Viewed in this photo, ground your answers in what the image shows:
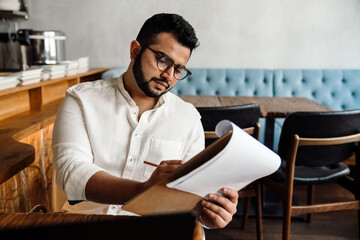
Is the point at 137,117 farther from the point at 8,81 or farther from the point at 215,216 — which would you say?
the point at 8,81

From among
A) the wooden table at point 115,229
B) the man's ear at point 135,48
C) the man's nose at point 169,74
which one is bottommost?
the wooden table at point 115,229

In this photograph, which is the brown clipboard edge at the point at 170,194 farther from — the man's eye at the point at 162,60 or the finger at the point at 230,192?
the man's eye at the point at 162,60

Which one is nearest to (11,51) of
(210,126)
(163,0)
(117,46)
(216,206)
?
(117,46)

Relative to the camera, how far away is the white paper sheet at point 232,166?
54 cm

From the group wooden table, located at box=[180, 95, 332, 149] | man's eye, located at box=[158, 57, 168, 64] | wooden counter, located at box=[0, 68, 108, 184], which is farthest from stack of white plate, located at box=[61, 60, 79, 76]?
man's eye, located at box=[158, 57, 168, 64]

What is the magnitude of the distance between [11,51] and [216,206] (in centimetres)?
313

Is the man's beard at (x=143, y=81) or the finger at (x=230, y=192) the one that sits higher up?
the man's beard at (x=143, y=81)

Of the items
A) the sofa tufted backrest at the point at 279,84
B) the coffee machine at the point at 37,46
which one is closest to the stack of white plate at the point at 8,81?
the coffee machine at the point at 37,46

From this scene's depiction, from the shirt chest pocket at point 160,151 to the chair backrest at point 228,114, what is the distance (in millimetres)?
542

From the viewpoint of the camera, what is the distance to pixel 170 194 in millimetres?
601

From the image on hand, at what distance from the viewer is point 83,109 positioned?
1.03 meters

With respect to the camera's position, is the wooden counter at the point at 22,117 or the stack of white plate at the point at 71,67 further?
the stack of white plate at the point at 71,67

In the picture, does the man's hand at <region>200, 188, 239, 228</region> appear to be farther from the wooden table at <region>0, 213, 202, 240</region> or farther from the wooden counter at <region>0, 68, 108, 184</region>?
the wooden counter at <region>0, 68, 108, 184</region>

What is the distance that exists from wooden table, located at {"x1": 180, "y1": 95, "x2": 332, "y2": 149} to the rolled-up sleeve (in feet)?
4.24
